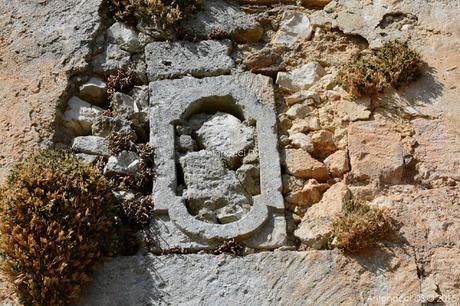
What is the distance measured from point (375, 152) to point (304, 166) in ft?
1.57

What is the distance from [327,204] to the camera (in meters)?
5.20

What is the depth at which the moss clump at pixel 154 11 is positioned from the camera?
607 centimetres

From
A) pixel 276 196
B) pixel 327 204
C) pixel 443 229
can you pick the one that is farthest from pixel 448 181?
pixel 276 196

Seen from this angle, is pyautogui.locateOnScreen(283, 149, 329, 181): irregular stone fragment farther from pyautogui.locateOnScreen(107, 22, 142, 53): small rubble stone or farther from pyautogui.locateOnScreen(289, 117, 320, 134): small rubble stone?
pyautogui.locateOnScreen(107, 22, 142, 53): small rubble stone

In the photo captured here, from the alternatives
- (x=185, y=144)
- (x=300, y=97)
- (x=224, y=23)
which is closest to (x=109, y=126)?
(x=185, y=144)

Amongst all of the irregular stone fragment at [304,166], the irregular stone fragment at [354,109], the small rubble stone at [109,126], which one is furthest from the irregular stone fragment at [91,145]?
the irregular stone fragment at [354,109]

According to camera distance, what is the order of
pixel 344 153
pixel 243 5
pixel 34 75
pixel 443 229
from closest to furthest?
pixel 443 229 < pixel 344 153 < pixel 34 75 < pixel 243 5

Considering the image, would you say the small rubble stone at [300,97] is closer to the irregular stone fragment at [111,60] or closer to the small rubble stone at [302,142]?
the small rubble stone at [302,142]

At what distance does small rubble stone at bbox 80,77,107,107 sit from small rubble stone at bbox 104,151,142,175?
22.6 inches

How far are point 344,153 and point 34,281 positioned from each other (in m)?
2.16

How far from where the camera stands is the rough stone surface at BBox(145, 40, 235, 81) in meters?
5.85

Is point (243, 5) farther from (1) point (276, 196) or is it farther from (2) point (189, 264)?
(2) point (189, 264)

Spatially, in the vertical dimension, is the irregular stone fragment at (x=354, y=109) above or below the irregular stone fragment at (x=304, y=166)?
above

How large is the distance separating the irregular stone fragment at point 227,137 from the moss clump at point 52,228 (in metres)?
0.86
